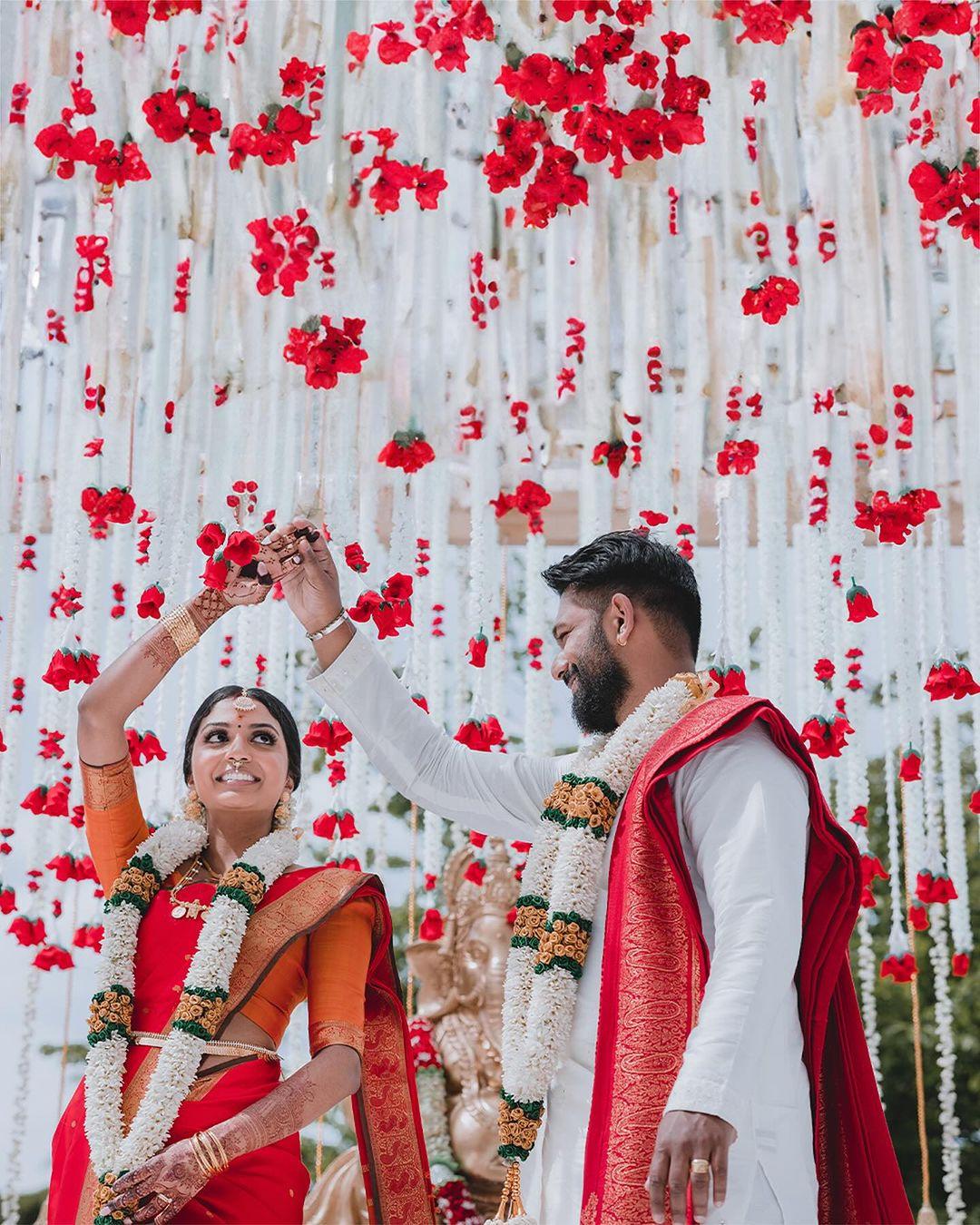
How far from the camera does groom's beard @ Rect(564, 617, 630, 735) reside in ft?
7.39

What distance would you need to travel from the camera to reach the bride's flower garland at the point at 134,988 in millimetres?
2219

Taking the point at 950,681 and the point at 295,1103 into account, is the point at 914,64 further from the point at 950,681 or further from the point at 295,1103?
the point at 295,1103

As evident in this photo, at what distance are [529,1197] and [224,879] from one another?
0.79m

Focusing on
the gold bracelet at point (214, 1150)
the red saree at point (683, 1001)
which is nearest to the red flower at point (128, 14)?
the red saree at point (683, 1001)

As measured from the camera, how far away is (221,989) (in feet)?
7.69

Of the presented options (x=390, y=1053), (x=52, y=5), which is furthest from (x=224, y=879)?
(x=52, y=5)

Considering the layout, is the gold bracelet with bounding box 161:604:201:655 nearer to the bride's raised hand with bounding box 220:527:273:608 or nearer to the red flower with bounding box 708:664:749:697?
the bride's raised hand with bounding box 220:527:273:608

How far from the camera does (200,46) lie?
12.6 ft

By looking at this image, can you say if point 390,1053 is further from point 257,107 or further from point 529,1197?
point 257,107

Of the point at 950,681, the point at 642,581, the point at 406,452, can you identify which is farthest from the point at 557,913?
the point at 406,452

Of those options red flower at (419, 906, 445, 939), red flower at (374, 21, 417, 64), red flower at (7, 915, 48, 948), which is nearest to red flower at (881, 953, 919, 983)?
red flower at (419, 906, 445, 939)

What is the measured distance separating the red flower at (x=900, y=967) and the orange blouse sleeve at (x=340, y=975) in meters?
1.59

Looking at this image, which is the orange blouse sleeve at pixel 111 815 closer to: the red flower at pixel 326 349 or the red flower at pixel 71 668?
the red flower at pixel 71 668

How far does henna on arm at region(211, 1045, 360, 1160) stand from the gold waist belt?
0.08 metres
